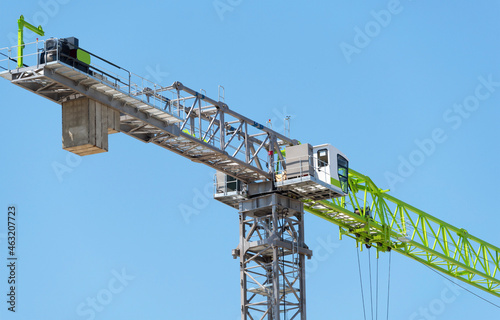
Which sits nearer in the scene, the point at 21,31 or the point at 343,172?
the point at 21,31

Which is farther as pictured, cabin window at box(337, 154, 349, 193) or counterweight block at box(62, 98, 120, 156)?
cabin window at box(337, 154, 349, 193)

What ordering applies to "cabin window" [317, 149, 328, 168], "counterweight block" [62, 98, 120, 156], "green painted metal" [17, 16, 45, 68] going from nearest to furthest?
"green painted metal" [17, 16, 45, 68] → "counterweight block" [62, 98, 120, 156] → "cabin window" [317, 149, 328, 168]

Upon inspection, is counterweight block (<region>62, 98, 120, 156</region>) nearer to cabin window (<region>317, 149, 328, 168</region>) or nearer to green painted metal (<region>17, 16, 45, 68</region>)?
green painted metal (<region>17, 16, 45, 68</region>)

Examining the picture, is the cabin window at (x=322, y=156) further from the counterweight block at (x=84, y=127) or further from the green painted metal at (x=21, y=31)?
the green painted metal at (x=21, y=31)

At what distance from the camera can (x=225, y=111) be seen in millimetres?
55375

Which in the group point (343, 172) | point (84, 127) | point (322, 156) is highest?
point (322, 156)

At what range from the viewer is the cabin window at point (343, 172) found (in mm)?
59725

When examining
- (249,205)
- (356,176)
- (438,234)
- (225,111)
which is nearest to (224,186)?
(249,205)

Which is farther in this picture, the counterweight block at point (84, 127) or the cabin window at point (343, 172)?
the cabin window at point (343, 172)

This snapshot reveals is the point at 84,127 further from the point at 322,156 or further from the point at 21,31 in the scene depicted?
the point at 322,156

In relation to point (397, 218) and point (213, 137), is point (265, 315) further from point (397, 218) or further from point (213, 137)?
point (397, 218)

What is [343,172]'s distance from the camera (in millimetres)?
60219

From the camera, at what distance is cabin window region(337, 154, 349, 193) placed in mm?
59725

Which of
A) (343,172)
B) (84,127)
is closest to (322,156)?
(343,172)
